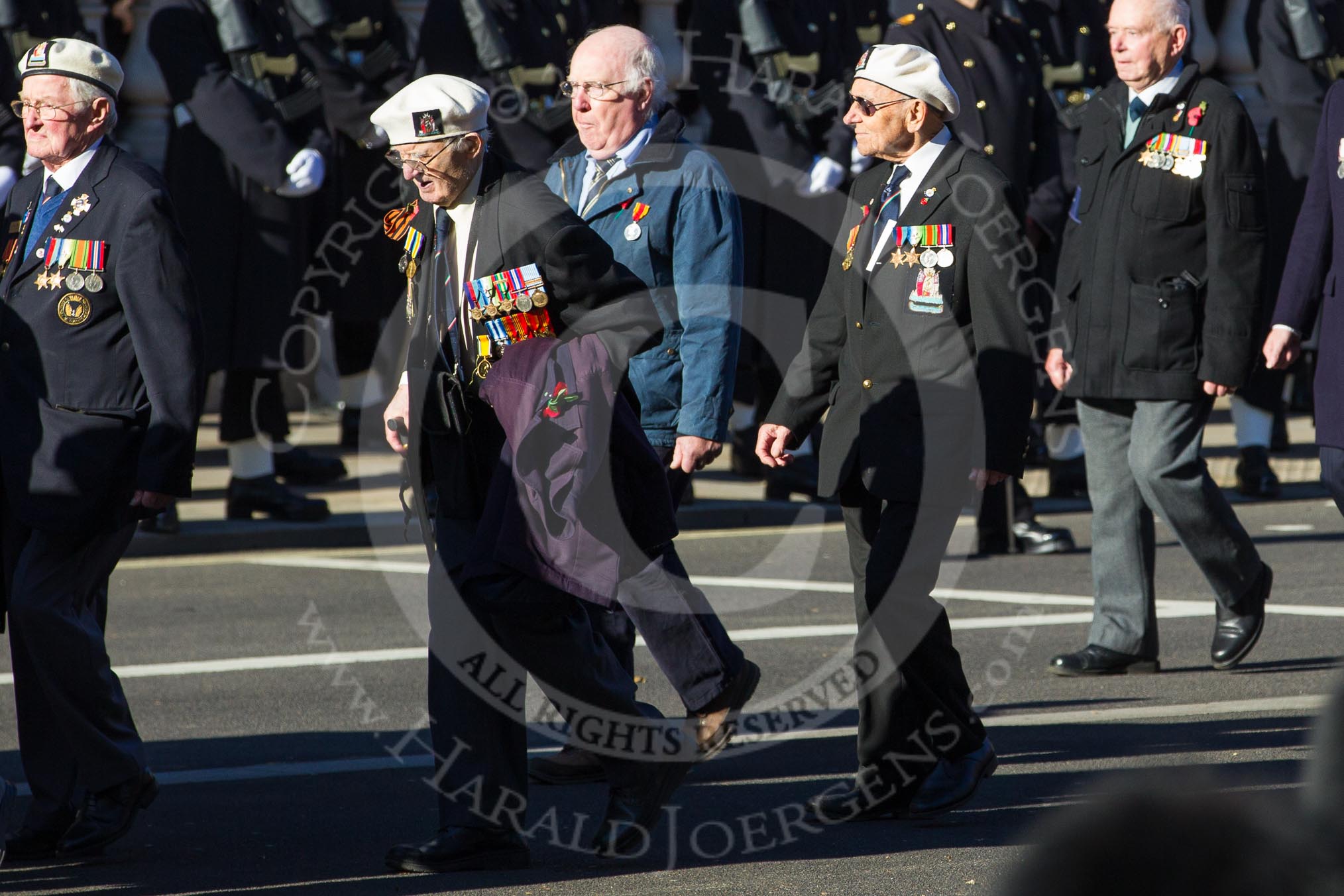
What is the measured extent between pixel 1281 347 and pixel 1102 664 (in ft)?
4.66

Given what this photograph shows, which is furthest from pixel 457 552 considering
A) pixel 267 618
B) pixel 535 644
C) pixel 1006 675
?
A: pixel 267 618

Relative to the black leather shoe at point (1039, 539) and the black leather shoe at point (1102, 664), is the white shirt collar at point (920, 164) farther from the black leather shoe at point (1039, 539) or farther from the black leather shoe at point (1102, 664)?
the black leather shoe at point (1039, 539)

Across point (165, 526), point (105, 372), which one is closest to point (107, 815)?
point (105, 372)

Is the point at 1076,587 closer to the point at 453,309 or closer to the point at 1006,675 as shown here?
the point at 1006,675

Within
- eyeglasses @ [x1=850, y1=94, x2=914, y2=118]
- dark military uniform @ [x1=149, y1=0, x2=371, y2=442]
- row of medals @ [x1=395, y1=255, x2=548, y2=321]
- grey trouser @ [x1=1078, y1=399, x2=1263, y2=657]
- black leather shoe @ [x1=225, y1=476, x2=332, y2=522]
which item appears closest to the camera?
row of medals @ [x1=395, y1=255, x2=548, y2=321]

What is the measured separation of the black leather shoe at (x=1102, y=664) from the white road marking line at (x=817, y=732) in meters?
0.54

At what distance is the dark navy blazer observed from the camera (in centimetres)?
581

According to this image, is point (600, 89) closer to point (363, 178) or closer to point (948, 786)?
point (948, 786)

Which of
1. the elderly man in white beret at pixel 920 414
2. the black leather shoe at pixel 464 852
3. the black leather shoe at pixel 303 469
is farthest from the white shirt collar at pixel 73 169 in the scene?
the black leather shoe at pixel 303 469

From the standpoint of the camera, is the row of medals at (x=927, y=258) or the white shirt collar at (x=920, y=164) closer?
the row of medals at (x=927, y=258)

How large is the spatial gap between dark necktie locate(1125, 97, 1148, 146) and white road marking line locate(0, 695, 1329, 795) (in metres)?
1.90

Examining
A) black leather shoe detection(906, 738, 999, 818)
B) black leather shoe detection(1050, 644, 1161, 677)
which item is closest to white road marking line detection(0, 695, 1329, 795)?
black leather shoe detection(1050, 644, 1161, 677)

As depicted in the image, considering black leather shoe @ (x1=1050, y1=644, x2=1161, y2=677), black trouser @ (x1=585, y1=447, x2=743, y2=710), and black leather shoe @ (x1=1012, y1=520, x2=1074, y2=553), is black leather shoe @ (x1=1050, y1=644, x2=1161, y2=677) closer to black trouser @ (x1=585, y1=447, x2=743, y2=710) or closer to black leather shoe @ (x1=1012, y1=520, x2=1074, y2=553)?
black trouser @ (x1=585, y1=447, x2=743, y2=710)

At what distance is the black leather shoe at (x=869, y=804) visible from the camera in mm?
5227
